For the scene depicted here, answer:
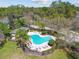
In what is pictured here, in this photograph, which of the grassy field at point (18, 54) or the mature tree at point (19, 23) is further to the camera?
the mature tree at point (19, 23)

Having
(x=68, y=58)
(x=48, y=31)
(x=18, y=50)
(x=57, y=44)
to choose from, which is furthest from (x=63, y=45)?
(x=48, y=31)

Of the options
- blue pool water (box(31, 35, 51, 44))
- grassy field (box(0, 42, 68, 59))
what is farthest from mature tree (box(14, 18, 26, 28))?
grassy field (box(0, 42, 68, 59))

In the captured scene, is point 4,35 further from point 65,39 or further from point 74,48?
point 74,48

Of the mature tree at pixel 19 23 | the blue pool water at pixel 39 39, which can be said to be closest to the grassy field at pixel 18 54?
the blue pool water at pixel 39 39

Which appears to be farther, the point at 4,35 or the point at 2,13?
the point at 2,13

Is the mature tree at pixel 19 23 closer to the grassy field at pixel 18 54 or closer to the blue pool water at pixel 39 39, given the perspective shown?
the blue pool water at pixel 39 39

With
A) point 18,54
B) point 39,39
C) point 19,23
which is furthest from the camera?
point 19,23

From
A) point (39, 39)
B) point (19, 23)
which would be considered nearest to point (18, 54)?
point (39, 39)

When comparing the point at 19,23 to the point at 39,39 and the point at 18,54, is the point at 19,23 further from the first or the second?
the point at 18,54

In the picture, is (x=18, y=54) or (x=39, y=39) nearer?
(x=18, y=54)

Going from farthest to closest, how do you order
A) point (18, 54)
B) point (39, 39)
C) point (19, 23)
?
1. point (19, 23)
2. point (39, 39)
3. point (18, 54)

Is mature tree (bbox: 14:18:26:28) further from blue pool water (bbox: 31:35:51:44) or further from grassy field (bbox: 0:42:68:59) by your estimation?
grassy field (bbox: 0:42:68:59)
